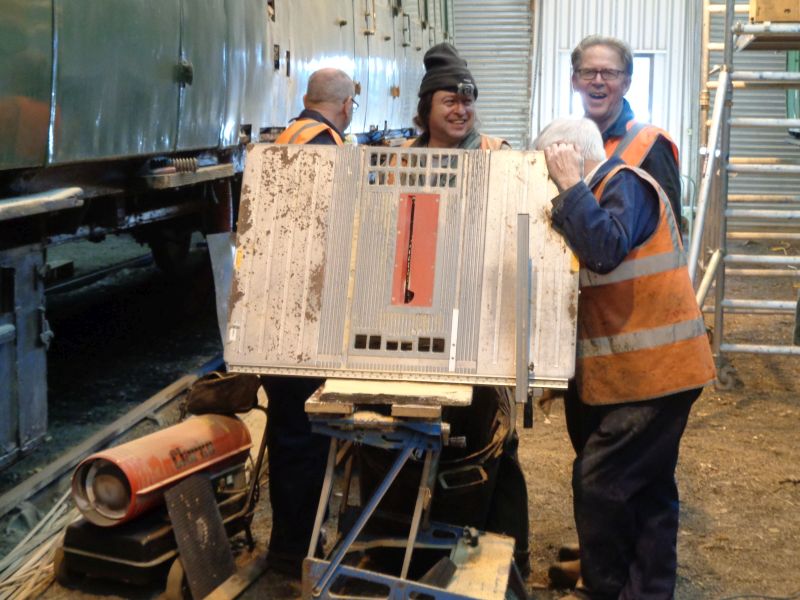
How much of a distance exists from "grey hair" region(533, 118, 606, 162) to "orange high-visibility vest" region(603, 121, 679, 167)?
1.86 feet

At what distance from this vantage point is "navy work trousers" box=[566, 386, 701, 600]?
3.19 metres

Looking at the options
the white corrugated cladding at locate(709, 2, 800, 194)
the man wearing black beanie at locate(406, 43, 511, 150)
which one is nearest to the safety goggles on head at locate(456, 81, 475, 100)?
the man wearing black beanie at locate(406, 43, 511, 150)

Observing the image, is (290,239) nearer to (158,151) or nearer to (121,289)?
(158,151)

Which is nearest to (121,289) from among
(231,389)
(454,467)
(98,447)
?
(98,447)

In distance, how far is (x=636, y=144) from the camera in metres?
3.72

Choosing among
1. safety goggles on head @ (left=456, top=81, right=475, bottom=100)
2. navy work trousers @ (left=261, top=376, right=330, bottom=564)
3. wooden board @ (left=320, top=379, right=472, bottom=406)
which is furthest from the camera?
safety goggles on head @ (left=456, top=81, right=475, bottom=100)

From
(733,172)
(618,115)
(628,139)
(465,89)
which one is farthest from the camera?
(733,172)

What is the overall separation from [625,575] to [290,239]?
5.18ft

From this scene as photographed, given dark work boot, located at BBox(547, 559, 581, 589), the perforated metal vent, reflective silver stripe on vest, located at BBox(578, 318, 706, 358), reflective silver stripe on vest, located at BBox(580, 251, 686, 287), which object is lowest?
dark work boot, located at BBox(547, 559, 581, 589)

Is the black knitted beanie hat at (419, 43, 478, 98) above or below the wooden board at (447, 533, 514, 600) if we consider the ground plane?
above

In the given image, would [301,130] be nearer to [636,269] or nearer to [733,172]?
[636,269]

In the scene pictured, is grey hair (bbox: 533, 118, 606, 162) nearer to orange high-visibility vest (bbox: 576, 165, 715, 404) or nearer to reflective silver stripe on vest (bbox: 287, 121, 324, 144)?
orange high-visibility vest (bbox: 576, 165, 715, 404)

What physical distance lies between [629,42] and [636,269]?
44.1 ft

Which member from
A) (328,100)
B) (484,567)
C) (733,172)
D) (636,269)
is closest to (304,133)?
(328,100)
